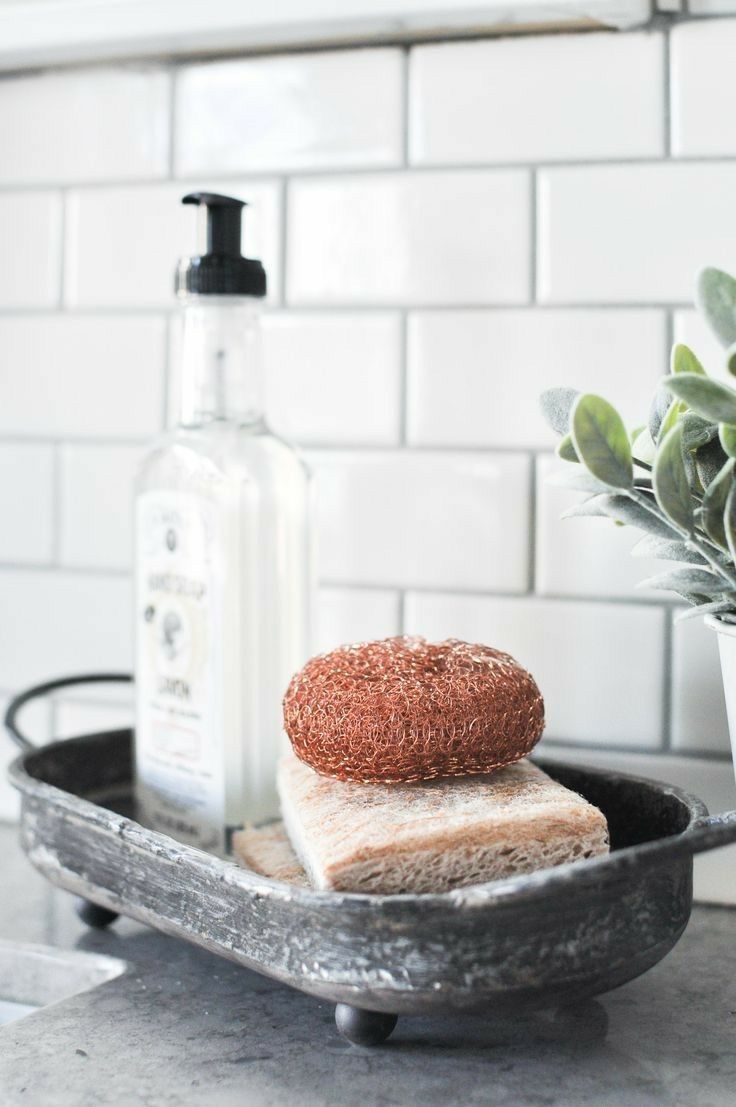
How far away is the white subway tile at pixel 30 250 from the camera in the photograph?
0.75 meters

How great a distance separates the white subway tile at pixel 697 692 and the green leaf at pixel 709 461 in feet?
0.55

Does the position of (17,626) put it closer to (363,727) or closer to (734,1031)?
(363,727)

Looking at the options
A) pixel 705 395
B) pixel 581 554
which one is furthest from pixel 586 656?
pixel 705 395

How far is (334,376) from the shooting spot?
0.69 meters

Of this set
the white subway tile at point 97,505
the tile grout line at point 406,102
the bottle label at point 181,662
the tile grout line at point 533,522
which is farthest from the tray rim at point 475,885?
the tile grout line at point 406,102

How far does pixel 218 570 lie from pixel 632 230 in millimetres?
301

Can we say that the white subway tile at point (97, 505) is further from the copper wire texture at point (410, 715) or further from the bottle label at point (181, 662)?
the copper wire texture at point (410, 715)

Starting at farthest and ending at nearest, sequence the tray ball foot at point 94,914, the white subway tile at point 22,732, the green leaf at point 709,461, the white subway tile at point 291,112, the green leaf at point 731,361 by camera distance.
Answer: the white subway tile at point 22,732 → the white subway tile at point 291,112 → the tray ball foot at point 94,914 → the green leaf at point 709,461 → the green leaf at point 731,361

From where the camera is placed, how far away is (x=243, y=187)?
2.32 ft

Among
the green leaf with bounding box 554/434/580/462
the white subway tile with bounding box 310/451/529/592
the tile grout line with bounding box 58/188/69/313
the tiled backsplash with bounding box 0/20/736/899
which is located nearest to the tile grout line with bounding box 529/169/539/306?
the tiled backsplash with bounding box 0/20/736/899

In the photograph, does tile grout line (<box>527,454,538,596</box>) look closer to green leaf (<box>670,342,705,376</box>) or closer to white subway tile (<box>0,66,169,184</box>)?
green leaf (<box>670,342,705,376</box>)

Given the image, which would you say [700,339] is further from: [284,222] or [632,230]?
[284,222]

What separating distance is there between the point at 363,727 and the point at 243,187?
41cm

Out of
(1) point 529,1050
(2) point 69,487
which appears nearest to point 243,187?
(2) point 69,487
